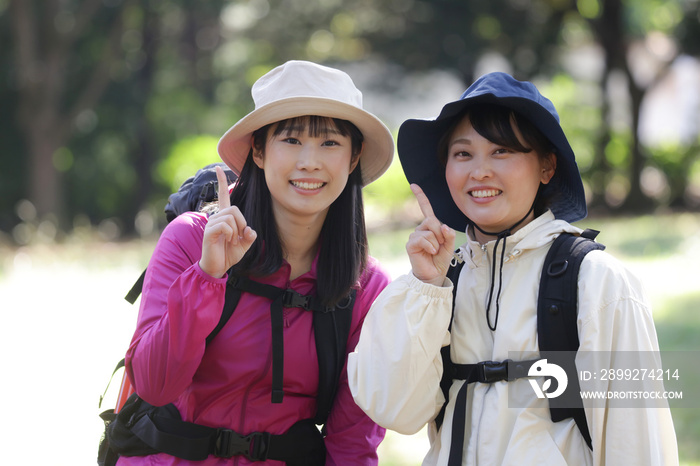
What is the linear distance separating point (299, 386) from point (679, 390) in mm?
3909

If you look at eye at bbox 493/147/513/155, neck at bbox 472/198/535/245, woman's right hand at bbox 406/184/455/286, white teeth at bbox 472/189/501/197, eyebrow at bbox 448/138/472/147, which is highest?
eyebrow at bbox 448/138/472/147

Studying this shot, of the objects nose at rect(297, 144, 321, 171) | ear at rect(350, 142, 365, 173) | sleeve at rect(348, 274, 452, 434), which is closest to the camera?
sleeve at rect(348, 274, 452, 434)

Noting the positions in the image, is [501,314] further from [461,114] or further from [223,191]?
[223,191]

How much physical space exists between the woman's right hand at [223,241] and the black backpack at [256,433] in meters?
0.27

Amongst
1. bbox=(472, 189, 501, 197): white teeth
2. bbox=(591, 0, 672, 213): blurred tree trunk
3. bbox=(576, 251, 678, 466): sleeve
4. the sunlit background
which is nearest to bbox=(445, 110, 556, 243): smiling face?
bbox=(472, 189, 501, 197): white teeth

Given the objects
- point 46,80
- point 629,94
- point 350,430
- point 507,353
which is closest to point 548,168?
point 507,353

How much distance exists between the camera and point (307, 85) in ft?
9.15

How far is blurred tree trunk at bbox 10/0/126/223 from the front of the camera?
15.3m

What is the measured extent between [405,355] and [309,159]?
832 millimetres

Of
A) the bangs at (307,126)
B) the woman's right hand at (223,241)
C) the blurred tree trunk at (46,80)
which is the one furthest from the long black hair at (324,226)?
the blurred tree trunk at (46,80)

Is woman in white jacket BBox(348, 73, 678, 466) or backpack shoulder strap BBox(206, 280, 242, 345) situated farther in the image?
backpack shoulder strap BBox(206, 280, 242, 345)

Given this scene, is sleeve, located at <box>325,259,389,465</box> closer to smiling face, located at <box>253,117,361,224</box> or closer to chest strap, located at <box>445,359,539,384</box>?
smiling face, located at <box>253,117,361,224</box>

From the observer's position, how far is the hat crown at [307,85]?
109 inches

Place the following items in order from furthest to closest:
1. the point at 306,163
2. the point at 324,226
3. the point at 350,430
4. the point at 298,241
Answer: the point at 324,226 → the point at 298,241 → the point at 350,430 → the point at 306,163
